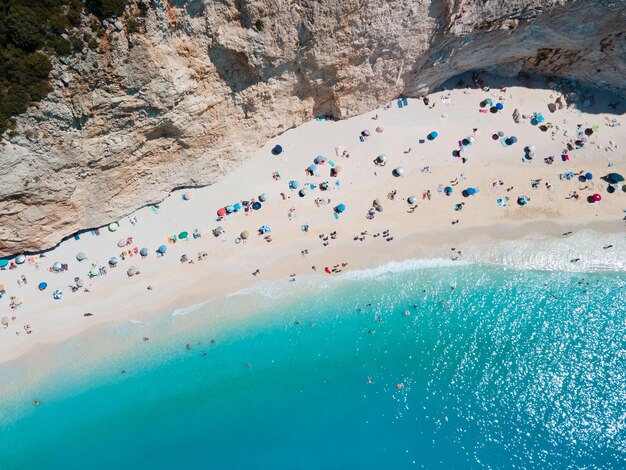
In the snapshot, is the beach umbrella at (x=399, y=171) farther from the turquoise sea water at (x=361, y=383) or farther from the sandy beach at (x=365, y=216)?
the turquoise sea water at (x=361, y=383)

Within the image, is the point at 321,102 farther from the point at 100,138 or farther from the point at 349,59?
the point at 100,138

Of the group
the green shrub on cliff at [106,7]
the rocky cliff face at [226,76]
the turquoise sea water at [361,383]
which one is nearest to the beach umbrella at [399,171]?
the rocky cliff face at [226,76]

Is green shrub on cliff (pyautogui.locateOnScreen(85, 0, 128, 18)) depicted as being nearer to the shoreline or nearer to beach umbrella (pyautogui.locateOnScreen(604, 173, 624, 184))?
A: the shoreline

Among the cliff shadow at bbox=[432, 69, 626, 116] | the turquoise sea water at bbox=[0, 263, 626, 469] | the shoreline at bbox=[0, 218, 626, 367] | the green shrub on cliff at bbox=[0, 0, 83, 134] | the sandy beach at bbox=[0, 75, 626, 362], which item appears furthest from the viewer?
the cliff shadow at bbox=[432, 69, 626, 116]

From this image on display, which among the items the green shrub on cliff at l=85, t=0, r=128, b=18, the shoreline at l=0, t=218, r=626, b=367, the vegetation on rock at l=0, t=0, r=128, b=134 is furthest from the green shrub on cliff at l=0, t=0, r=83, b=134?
the shoreline at l=0, t=218, r=626, b=367

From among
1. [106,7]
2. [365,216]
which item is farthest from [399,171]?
[106,7]

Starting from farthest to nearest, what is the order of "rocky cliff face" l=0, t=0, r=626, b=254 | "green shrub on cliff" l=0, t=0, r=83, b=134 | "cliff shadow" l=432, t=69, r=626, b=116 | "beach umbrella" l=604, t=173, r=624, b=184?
"cliff shadow" l=432, t=69, r=626, b=116, "beach umbrella" l=604, t=173, r=624, b=184, "rocky cliff face" l=0, t=0, r=626, b=254, "green shrub on cliff" l=0, t=0, r=83, b=134

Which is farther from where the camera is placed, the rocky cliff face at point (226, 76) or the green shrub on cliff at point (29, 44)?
the rocky cliff face at point (226, 76)

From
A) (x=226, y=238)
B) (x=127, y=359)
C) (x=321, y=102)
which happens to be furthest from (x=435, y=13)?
(x=127, y=359)
